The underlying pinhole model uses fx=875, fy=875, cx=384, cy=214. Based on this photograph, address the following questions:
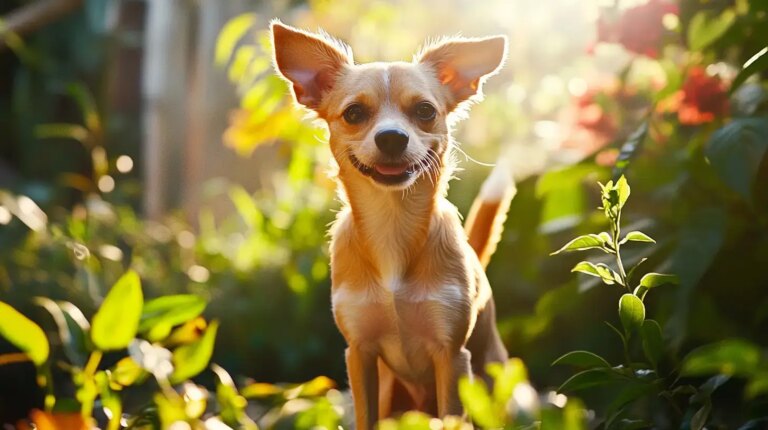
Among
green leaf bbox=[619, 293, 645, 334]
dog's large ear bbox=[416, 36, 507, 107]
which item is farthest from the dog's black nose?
green leaf bbox=[619, 293, 645, 334]

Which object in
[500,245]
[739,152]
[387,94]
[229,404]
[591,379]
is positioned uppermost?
[387,94]

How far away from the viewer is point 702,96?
5.54 ft

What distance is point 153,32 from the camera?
337 centimetres

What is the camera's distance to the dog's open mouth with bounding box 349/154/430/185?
0.92 meters

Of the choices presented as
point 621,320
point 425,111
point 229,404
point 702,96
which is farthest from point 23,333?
point 702,96

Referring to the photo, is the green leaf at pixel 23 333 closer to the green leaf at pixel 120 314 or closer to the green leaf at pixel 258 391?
the green leaf at pixel 120 314

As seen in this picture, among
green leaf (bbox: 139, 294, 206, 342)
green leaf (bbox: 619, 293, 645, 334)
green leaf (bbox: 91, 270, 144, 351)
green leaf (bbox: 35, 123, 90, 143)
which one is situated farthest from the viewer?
green leaf (bbox: 35, 123, 90, 143)

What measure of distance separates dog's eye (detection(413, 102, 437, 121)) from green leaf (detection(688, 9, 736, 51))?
2.09ft

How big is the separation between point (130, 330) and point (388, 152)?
0.33 metres

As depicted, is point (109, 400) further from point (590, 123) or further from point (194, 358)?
point (590, 123)

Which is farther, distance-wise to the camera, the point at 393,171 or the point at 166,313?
the point at 166,313

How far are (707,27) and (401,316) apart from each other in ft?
2.55

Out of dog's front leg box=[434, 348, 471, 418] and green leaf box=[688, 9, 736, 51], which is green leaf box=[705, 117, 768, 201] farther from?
dog's front leg box=[434, 348, 471, 418]

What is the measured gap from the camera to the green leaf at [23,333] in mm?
901
